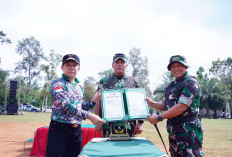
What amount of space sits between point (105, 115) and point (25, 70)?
54582mm

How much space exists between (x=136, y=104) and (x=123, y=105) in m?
0.21

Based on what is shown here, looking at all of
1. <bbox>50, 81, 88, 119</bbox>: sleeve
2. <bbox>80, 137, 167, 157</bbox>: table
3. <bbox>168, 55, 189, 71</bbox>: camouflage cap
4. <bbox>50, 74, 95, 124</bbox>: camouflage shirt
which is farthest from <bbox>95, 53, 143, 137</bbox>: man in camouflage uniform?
<bbox>80, 137, 167, 157</bbox>: table

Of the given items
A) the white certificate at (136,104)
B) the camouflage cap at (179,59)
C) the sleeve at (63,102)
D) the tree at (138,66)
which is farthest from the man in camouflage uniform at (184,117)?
the tree at (138,66)

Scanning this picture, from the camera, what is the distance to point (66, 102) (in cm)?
240

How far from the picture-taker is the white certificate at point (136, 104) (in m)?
2.53

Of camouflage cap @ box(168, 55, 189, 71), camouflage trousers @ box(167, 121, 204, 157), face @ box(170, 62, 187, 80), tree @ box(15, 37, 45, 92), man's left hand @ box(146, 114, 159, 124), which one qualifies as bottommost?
camouflage trousers @ box(167, 121, 204, 157)

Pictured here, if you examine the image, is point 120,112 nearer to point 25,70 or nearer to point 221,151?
point 221,151

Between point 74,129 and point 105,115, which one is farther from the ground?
point 105,115

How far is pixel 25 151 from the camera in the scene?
6.79 meters

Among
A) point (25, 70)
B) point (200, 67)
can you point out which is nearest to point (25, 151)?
point (200, 67)

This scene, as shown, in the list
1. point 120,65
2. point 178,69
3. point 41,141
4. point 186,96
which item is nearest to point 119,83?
point 120,65

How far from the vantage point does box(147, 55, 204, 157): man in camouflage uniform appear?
2387 millimetres

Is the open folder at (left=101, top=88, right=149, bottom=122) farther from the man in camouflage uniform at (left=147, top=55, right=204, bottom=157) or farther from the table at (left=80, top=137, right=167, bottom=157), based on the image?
the table at (left=80, top=137, right=167, bottom=157)

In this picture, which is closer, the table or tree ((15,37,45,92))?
the table
